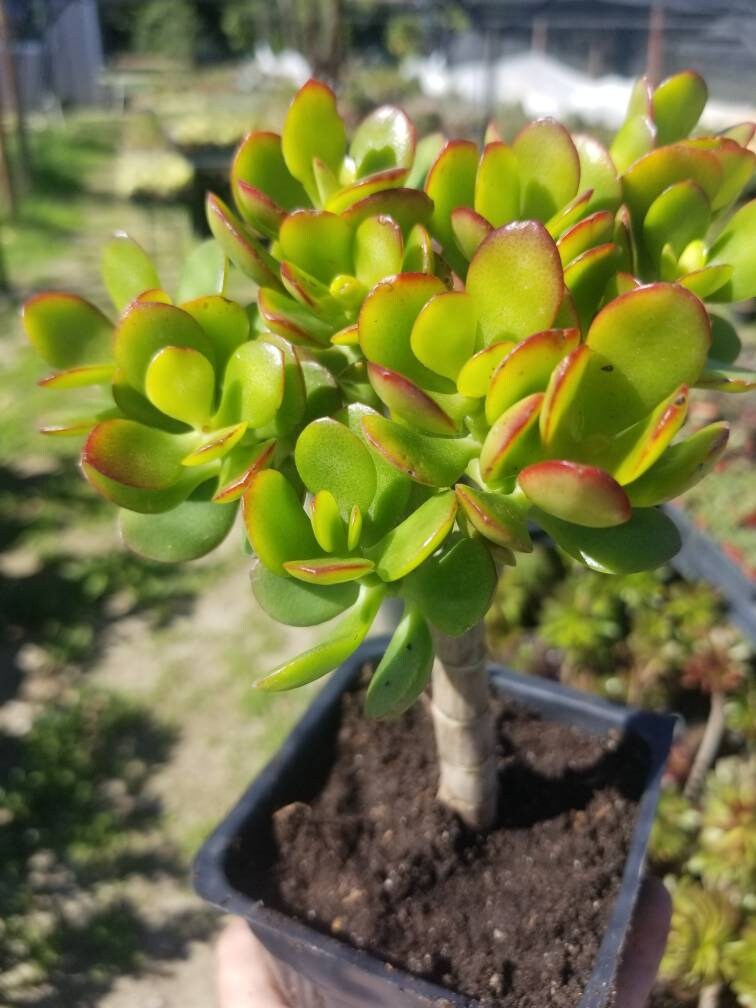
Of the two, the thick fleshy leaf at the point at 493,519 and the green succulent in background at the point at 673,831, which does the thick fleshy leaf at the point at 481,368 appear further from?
the green succulent in background at the point at 673,831

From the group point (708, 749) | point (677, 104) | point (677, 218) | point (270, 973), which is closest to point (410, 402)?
point (677, 218)

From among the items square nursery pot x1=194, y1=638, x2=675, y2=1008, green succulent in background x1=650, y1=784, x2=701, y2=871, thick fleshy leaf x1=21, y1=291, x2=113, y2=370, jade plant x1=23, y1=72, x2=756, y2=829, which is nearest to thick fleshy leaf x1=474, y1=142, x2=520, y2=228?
jade plant x1=23, y1=72, x2=756, y2=829

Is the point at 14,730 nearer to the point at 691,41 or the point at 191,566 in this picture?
the point at 191,566

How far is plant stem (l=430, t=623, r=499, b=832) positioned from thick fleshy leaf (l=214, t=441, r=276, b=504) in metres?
0.27

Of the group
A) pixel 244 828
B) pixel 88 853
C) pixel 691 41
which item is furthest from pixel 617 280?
pixel 691 41

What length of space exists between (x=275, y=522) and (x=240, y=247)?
0.20 metres

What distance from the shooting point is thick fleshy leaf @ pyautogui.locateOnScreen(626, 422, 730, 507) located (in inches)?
21.5

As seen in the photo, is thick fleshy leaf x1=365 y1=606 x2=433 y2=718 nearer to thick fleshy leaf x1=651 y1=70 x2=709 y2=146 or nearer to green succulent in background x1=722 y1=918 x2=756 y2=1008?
thick fleshy leaf x1=651 y1=70 x2=709 y2=146

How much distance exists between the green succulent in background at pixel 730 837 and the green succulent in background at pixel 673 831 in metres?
0.03

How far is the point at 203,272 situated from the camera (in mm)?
764

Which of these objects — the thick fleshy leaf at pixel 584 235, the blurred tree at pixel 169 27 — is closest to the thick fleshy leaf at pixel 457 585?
the thick fleshy leaf at pixel 584 235

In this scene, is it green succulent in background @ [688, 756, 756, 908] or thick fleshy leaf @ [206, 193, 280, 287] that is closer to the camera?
thick fleshy leaf @ [206, 193, 280, 287]

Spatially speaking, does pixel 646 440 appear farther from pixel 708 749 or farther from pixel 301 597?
pixel 708 749

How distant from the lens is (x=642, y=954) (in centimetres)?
95
